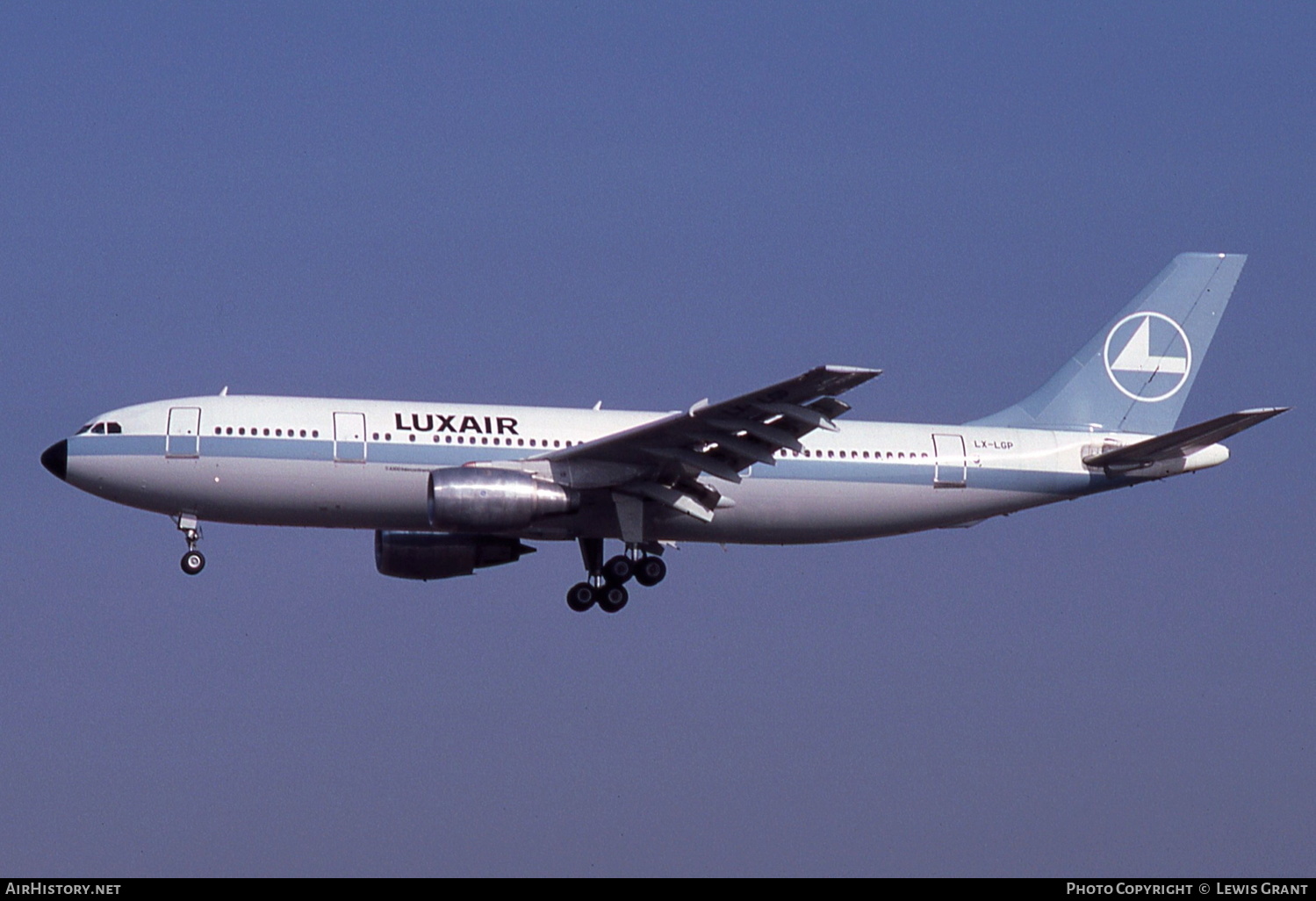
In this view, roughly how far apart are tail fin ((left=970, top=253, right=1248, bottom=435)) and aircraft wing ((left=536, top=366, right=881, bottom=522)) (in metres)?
7.01

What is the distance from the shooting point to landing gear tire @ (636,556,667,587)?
4316 centimetres

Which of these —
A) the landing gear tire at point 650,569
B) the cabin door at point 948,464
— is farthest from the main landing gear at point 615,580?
the cabin door at point 948,464

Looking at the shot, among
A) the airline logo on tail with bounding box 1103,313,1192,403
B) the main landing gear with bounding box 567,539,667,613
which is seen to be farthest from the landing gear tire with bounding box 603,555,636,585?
the airline logo on tail with bounding box 1103,313,1192,403

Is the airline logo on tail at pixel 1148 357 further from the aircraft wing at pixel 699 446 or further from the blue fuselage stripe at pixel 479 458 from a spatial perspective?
Result: the aircraft wing at pixel 699 446

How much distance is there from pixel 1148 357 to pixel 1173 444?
4920 mm

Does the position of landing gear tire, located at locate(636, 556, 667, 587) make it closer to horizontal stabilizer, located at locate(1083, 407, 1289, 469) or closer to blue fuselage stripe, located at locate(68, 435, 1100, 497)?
blue fuselage stripe, located at locate(68, 435, 1100, 497)

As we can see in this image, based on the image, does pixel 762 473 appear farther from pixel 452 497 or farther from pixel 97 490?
pixel 97 490

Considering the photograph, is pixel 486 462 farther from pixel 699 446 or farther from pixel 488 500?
pixel 699 446

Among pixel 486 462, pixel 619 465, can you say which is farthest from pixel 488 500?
pixel 619 465

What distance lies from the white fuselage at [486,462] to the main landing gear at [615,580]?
1176 mm

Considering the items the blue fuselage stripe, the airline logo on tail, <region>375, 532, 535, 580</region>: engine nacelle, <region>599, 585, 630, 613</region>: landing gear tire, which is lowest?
<region>599, 585, 630, 613</region>: landing gear tire

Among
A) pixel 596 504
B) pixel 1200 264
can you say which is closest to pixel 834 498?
pixel 596 504

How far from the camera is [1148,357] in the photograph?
46.1 m

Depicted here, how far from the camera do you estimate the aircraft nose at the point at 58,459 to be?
4028 centimetres
